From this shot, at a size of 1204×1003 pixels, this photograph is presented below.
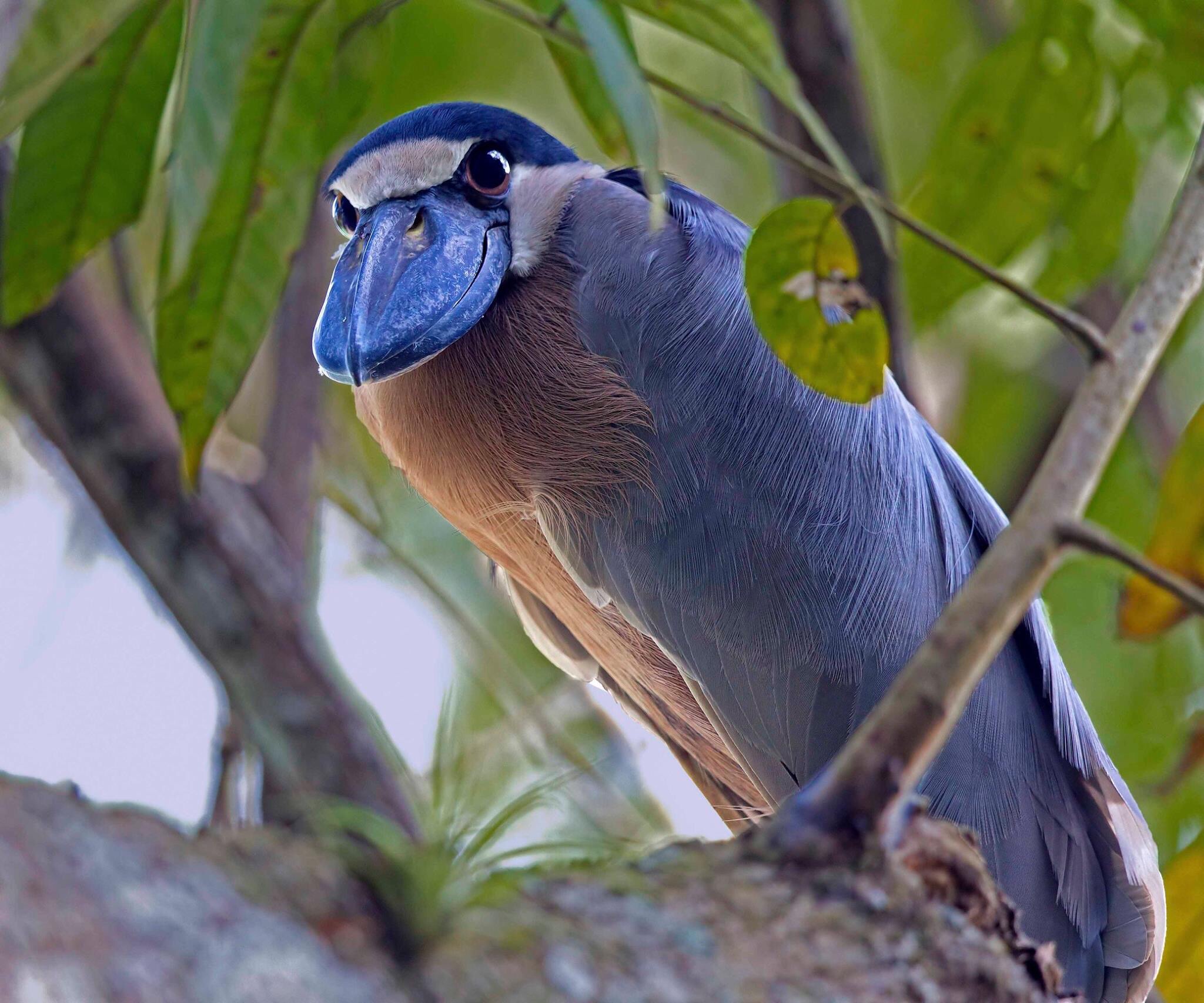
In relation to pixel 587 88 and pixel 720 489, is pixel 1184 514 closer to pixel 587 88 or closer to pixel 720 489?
pixel 720 489

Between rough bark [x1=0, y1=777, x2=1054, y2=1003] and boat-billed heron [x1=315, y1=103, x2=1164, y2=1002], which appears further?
boat-billed heron [x1=315, y1=103, x2=1164, y2=1002]

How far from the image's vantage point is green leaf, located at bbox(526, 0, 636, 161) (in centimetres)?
117

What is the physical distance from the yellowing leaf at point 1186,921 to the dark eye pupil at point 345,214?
1.11m

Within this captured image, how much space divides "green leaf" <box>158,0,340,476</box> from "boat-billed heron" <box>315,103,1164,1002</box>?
108mm

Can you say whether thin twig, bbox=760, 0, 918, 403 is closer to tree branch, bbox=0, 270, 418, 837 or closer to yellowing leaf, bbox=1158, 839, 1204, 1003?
yellowing leaf, bbox=1158, 839, 1204, 1003

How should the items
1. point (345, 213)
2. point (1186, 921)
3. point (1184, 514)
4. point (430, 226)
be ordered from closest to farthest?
point (1184, 514)
point (1186, 921)
point (430, 226)
point (345, 213)

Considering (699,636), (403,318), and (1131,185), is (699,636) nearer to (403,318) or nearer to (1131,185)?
(403,318)

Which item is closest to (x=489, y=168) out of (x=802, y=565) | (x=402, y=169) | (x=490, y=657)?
(x=402, y=169)

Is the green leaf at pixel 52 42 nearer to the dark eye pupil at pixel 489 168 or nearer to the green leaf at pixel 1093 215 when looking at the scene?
the dark eye pupil at pixel 489 168

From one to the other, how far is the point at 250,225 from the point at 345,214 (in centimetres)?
27

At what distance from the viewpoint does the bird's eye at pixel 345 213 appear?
1.52 m

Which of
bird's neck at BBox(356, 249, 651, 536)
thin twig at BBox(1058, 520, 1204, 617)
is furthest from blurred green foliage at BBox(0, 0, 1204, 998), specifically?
thin twig at BBox(1058, 520, 1204, 617)

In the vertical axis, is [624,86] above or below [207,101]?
below

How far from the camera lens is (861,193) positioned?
0.92 meters
